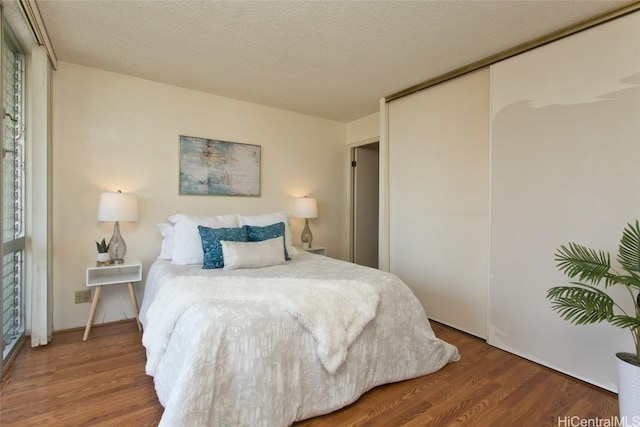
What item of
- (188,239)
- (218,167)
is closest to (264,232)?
(188,239)

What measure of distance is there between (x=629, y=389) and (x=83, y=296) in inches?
150

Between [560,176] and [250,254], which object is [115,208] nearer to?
[250,254]

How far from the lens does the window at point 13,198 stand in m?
2.17

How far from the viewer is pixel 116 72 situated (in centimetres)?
286

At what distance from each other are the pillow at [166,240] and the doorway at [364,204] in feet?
7.96

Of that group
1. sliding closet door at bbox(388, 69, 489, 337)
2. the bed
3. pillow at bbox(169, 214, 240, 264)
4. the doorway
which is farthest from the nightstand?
the doorway

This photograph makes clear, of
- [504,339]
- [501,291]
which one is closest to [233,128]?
[501,291]

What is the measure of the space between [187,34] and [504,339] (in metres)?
3.32

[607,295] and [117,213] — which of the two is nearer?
[607,295]

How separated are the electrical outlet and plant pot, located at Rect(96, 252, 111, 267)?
350 mm

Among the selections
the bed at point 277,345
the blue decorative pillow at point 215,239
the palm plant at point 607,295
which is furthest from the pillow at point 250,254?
the palm plant at point 607,295

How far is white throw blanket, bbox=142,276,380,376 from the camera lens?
1.60 meters

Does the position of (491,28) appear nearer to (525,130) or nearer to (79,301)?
(525,130)

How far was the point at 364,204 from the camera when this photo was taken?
4.55 meters
